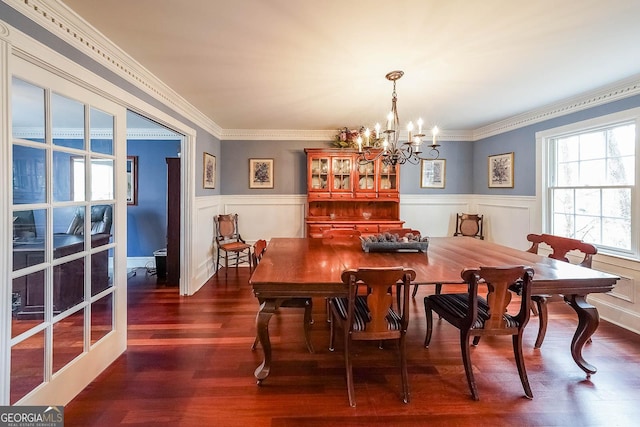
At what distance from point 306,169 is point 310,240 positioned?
197 cm

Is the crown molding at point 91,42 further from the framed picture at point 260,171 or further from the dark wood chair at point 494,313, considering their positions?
the dark wood chair at point 494,313

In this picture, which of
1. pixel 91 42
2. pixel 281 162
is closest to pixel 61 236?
pixel 91 42

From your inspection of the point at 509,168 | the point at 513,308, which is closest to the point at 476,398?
the point at 513,308

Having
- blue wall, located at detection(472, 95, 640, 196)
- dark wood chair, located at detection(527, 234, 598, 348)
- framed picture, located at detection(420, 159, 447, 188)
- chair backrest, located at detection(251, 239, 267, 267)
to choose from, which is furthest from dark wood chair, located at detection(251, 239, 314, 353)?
framed picture, located at detection(420, 159, 447, 188)

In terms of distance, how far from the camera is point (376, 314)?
5.79 ft

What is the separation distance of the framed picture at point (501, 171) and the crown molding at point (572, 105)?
Result: 0.38 meters

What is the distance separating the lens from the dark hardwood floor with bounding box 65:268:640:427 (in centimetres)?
164

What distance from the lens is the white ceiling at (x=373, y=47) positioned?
1.65 meters

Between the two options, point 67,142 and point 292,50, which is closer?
point 67,142

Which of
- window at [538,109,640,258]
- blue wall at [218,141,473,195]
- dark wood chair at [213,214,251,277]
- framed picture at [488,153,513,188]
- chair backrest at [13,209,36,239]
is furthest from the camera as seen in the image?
blue wall at [218,141,473,195]

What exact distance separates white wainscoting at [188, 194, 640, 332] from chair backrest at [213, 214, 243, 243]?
0.10 meters

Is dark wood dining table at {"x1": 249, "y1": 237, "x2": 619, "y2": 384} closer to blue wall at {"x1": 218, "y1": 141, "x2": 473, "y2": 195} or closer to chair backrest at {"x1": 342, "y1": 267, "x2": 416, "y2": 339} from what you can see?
chair backrest at {"x1": 342, "y1": 267, "x2": 416, "y2": 339}

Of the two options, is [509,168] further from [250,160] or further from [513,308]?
[250,160]

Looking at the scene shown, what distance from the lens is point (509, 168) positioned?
418cm
